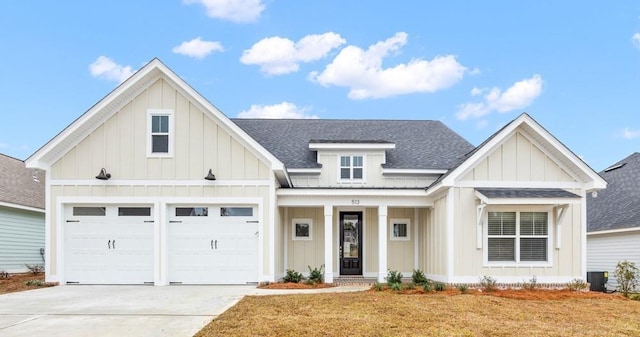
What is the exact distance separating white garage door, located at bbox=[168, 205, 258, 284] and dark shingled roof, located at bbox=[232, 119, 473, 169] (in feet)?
12.8

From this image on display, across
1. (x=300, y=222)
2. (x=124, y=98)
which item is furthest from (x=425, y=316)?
(x=124, y=98)

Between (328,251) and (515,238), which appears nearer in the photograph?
(515,238)

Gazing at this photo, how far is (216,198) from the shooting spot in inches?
631

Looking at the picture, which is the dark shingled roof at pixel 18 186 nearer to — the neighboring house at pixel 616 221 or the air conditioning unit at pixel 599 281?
the air conditioning unit at pixel 599 281

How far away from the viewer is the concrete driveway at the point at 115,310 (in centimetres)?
874

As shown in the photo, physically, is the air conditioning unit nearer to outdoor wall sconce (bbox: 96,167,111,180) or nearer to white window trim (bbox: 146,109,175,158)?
white window trim (bbox: 146,109,175,158)

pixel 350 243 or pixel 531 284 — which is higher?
pixel 350 243

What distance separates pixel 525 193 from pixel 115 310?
36.2ft

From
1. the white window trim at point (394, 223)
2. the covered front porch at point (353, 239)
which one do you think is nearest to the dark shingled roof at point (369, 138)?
the covered front porch at point (353, 239)

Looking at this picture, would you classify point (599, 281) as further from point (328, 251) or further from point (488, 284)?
point (328, 251)

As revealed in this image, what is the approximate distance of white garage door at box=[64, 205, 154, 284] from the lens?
16.2 m

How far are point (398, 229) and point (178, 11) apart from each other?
419 inches

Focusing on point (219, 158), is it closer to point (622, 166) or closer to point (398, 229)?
point (398, 229)

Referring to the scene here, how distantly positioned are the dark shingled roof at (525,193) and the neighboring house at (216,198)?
55 mm
